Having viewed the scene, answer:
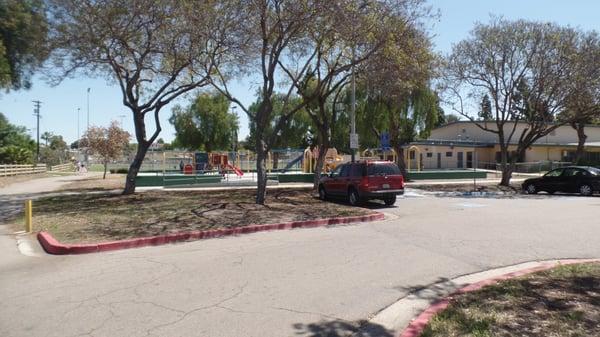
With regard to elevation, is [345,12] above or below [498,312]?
above

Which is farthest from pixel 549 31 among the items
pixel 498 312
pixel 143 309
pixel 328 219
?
pixel 143 309

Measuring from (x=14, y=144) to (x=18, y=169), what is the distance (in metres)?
26.9

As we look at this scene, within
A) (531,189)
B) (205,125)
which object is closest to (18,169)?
(205,125)

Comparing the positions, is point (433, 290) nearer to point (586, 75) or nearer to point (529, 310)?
point (529, 310)

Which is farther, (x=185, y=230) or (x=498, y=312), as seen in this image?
(x=185, y=230)

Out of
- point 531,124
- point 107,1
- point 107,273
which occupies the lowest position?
point 107,273

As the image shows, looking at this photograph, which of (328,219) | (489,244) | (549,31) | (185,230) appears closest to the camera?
(489,244)

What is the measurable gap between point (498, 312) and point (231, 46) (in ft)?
49.7

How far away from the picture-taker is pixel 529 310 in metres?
5.57

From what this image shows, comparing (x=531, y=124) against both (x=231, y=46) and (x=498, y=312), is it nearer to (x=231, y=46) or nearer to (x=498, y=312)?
(x=231, y=46)

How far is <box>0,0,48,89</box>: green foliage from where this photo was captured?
19031 mm

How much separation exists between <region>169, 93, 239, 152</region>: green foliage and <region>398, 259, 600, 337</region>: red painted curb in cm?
5116

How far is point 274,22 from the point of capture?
17.3 meters

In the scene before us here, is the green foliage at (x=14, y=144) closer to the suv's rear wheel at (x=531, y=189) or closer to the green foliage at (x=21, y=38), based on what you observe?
the green foliage at (x=21, y=38)
